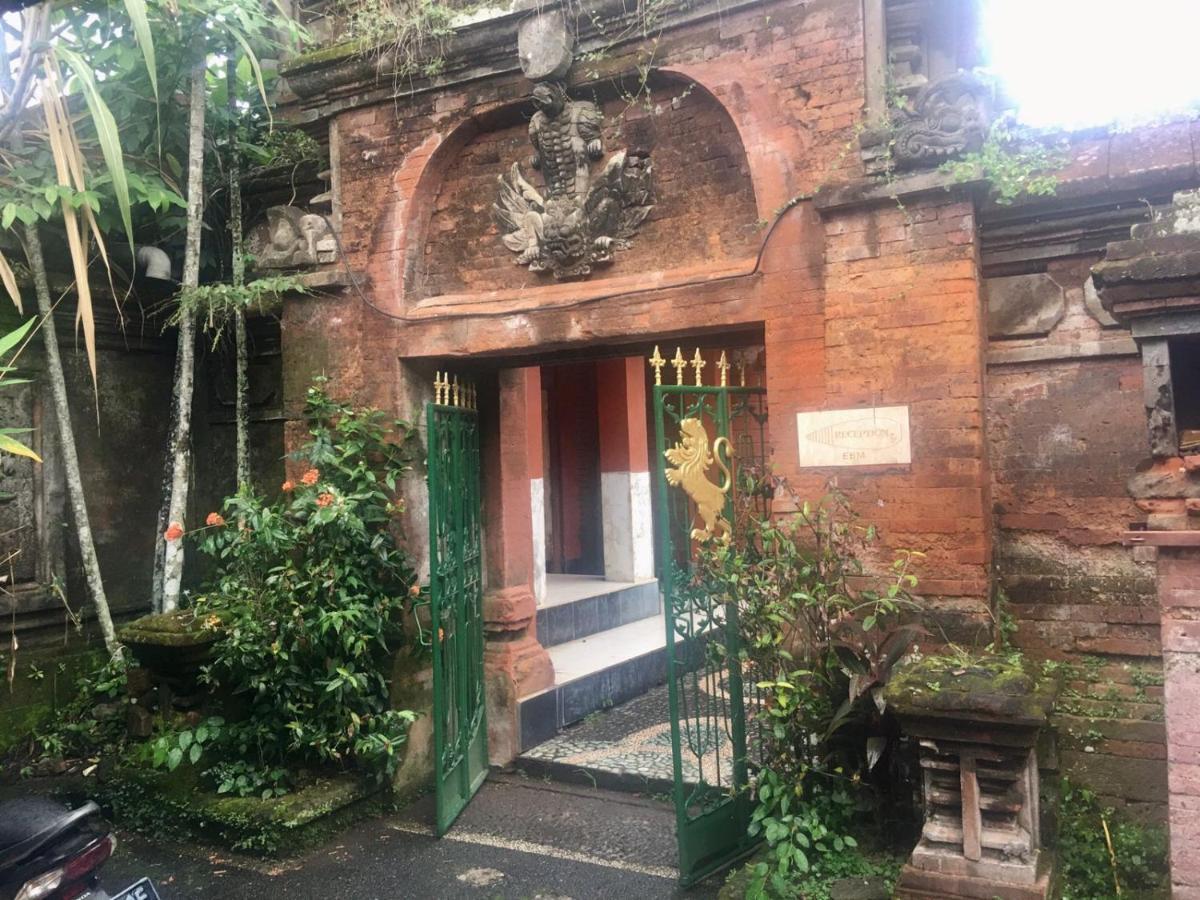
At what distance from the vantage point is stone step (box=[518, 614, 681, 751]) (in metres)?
6.28

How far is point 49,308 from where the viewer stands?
599 cm

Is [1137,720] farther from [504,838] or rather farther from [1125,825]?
[504,838]

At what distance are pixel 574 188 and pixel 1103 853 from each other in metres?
4.07

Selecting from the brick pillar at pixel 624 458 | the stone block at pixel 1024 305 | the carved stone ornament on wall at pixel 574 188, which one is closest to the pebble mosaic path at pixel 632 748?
the stone block at pixel 1024 305

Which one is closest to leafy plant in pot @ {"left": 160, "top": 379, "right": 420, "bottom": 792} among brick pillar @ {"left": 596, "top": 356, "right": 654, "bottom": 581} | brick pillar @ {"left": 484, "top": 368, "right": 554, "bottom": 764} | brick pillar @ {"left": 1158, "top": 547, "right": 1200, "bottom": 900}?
brick pillar @ {"left": 484, "top": 368, "right": 554, "bottom": 764}

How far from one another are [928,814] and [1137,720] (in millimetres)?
1119

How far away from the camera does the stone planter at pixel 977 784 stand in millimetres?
3176

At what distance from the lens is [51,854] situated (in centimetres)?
307

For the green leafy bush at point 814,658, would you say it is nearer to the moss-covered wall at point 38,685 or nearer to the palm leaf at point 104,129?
the palm leaf at point 104,129

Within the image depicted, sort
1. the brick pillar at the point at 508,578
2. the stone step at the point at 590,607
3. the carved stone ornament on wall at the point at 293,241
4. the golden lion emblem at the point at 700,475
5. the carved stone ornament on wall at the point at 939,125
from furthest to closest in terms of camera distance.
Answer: the stone step at the point at 590,607
the brick pillar at the point at 508,578
the carved stone ornament on wall at the point at 293,241
the golden lion emblem at the point at 700,475
the carved stone ornament on wall at the point at 939,125

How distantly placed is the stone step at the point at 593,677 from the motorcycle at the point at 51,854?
316 cm

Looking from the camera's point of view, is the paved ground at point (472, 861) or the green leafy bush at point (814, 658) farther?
the paved ground at point (472, 861)

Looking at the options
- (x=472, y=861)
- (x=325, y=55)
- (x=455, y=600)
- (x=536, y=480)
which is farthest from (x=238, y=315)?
(x=472, y=861)

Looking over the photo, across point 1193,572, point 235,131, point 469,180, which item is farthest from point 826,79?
point 235,131
